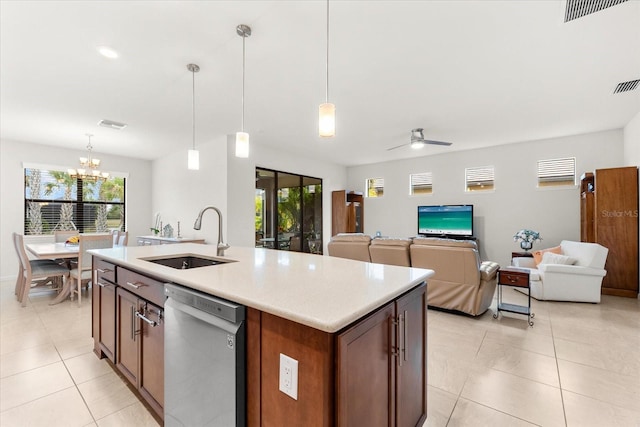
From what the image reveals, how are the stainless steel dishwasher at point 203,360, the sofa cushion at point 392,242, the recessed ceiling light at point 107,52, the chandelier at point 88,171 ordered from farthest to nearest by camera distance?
the chandelier at point 88,171 < the sofa cushion at point 392,242 < the recessed ceiling light at point 107,52 < the stainless steel dishwasher at point 203,360

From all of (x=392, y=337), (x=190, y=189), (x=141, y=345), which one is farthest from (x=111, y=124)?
(x=392, y=337)

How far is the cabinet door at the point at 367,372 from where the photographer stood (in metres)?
0.95

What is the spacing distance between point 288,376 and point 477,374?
6.19ft

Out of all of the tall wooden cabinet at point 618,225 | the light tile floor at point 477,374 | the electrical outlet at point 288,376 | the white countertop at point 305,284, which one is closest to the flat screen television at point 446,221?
the tall wooden cabinet at point 618,225

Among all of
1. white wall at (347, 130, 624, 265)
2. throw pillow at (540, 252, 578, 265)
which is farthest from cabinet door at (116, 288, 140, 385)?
white wall at (347, 130, 624, 265)

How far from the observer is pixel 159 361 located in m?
1.62

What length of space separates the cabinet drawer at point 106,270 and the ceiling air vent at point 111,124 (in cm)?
308

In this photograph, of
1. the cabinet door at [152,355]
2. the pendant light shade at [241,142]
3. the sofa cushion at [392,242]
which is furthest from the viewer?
the sofa cushion at [392,242]

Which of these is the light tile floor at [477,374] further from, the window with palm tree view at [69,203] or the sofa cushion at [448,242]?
the window with palm tree view at [69,203]

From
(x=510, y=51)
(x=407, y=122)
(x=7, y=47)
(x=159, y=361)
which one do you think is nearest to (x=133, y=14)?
(x=7, y=47)

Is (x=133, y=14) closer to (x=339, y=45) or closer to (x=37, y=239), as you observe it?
(x=339, y=45)

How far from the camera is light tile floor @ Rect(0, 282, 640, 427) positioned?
1758mm

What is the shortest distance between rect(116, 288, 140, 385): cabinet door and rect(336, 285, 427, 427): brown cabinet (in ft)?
4.91

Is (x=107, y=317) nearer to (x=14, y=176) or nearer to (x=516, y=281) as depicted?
(x=516, y=281)
